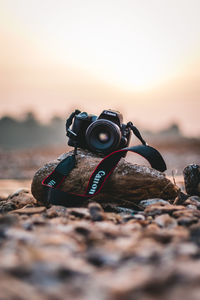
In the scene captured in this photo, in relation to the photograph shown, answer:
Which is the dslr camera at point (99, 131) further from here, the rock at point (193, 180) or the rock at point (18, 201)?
the rock at point (18, 201)

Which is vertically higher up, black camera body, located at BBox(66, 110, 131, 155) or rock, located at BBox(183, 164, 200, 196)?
black camera body, located at BBox(66, 110, 131, 155)

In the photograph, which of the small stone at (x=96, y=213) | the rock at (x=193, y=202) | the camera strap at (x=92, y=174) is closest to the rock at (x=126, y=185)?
the camera strap at (x=92, y=174)

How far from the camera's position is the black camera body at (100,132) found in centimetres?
389

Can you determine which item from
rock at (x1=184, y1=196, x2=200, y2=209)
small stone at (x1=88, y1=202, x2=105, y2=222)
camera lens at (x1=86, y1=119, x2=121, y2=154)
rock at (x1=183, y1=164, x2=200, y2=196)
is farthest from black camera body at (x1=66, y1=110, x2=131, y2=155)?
small stone at (x1=88, y1=202, x2=105, y2=222)

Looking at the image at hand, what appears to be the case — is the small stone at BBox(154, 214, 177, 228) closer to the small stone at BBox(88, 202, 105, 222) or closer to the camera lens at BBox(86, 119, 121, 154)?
the small stone at BBox(88, 202, 105, 222)

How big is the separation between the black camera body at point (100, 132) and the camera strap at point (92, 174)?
0.95ft

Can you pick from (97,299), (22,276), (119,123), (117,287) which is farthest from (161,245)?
(119,123)

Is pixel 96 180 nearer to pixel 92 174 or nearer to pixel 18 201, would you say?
pixel 92 174

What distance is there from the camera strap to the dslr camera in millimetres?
292

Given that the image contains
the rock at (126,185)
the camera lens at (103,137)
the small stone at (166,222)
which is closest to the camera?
the small stone at (166,222)

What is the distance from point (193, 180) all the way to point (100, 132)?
143 cm

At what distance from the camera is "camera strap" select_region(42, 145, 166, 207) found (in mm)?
3637

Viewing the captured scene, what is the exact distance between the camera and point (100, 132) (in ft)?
13.1

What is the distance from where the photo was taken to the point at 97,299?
1.23 meters
